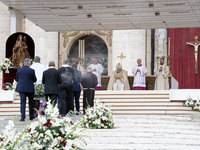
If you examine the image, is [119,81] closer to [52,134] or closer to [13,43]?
[13,43]

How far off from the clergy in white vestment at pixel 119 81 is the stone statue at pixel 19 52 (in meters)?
4.51

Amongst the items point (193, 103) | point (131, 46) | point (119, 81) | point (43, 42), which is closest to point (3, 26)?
point (43, 42)

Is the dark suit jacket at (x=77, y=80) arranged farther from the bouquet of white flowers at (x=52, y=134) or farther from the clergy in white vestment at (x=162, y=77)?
the clergy in white vestment at (x=162, y=77)

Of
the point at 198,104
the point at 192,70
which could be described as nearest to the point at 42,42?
the point at 192,70

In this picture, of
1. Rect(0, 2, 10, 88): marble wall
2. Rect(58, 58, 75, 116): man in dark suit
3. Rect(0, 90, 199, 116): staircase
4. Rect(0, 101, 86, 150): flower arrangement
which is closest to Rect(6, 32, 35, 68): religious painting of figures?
Rect(0, 90, 199, 116): staircase

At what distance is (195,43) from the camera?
21.4 metres

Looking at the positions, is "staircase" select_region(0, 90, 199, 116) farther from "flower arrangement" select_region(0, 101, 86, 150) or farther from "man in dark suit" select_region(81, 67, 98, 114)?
"flower arrangement" select_region(0, 101, 86, 150)

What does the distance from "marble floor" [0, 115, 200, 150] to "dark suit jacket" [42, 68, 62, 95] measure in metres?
1.58

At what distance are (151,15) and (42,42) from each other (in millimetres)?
Answer: 10427

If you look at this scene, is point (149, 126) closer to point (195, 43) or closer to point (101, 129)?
point (101, 129)

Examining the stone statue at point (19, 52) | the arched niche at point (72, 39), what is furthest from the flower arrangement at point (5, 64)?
the arched niche at point (72, 39)

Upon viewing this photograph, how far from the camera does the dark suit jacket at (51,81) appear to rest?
1025cm

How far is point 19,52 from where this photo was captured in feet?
52.2

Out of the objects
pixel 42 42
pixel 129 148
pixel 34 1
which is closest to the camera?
pixel 129 148
